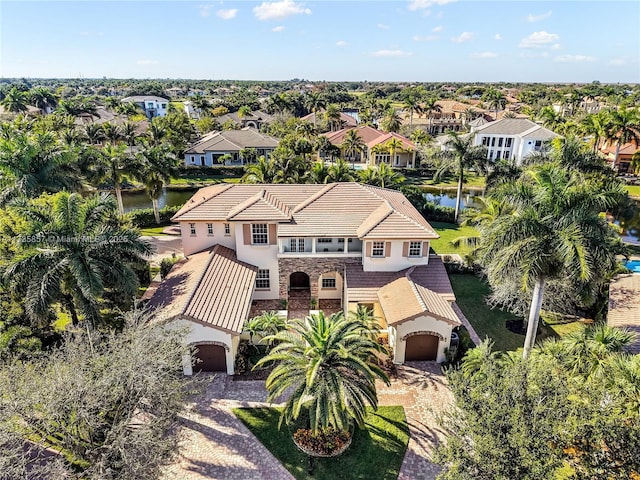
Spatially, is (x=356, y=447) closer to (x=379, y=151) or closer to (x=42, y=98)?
(x=379, y=151)

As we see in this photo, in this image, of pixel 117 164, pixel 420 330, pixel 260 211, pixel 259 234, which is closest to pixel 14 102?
pixel 117 164

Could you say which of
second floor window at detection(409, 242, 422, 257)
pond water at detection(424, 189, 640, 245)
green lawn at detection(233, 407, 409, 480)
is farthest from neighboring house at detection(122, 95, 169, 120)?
green lawn at detection(233, 407, 409, 480)

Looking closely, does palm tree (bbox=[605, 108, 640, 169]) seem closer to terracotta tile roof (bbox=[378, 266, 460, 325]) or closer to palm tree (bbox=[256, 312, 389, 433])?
terracotta tile roof (bbox=[378, 266, 460, 325])

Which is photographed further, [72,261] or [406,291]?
[406,291]

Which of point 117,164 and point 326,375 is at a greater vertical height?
point 117,164

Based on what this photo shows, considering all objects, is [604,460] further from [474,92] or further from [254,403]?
[474,92]

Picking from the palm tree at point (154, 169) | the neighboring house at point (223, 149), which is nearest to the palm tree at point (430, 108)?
the neighboring house at point (223, 149)
